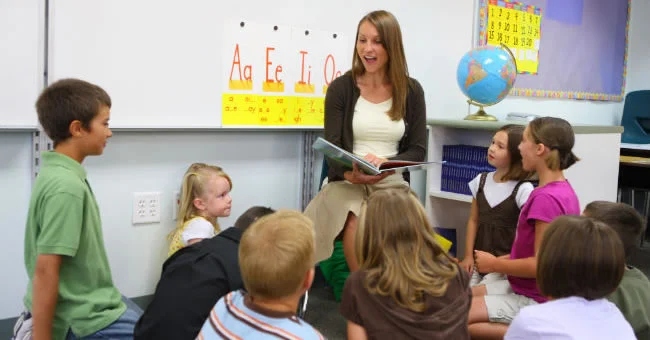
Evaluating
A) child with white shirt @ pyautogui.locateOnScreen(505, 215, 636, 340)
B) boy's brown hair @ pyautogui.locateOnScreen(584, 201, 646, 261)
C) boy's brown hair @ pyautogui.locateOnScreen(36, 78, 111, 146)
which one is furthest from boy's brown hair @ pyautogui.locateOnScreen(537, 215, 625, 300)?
boy's brown hair @ pyautogui.locateOnScreen(36, 78, 111, 146)

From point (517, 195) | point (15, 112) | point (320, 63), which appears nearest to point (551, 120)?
point (517, 195)

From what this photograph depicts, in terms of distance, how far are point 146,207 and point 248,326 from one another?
1.40 meters

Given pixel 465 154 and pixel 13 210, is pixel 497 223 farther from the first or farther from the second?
pixel 13 210

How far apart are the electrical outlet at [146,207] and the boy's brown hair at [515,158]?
53.2 inches

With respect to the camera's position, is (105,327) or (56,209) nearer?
(56,209)

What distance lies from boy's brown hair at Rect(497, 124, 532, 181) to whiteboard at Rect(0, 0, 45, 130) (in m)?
1.69

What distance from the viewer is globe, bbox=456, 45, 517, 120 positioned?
299 cm

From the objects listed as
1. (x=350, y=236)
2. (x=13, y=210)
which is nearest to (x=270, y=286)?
(x=350, y=236)

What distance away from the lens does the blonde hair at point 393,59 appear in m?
2.41

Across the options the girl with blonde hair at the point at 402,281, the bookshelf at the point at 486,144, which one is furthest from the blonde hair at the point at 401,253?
the bookshelf at the point at 486,144

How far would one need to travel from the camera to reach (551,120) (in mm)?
2156

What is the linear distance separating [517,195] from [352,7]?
1.19m

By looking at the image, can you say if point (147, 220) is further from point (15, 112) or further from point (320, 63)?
point (320, 63)

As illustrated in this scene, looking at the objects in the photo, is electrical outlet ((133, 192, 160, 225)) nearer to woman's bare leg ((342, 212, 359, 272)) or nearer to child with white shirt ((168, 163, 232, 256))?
child with white shirt ((168, 163, 232, 256))
